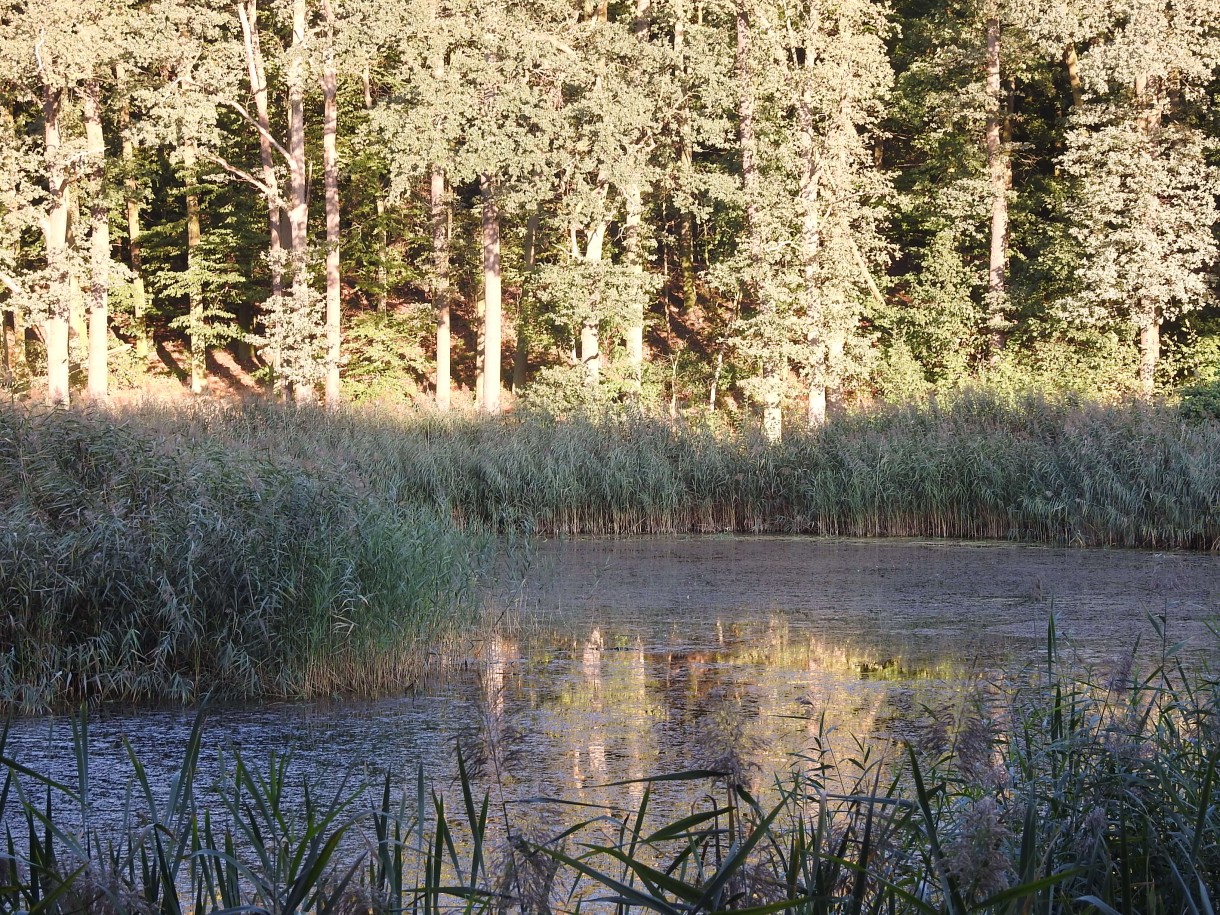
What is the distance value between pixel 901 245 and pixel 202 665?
26596 mm

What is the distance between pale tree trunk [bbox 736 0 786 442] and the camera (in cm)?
2192

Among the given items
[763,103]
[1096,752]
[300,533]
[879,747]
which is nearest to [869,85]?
[763,103]

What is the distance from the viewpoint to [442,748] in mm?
5715

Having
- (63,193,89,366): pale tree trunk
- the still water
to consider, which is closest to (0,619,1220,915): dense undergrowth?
the still water

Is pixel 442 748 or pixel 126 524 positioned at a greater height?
pixel 126 524

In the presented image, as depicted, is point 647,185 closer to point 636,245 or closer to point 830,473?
point 636,245

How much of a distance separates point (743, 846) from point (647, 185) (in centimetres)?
2244

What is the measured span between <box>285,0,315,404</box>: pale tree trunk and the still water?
42.0 feet

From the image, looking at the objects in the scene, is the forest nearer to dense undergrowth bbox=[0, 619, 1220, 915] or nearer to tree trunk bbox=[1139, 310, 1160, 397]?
tree trunk bbox=[1139, 310, 1160, 397]

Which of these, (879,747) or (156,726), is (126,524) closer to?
(156,726)

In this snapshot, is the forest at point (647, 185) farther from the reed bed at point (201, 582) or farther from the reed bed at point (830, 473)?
the reed bed at point (201, 582)

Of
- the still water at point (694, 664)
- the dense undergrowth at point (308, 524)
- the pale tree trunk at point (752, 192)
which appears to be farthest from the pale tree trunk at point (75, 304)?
the still water at point (694, 664)

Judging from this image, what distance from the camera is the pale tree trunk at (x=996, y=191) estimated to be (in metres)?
25.6

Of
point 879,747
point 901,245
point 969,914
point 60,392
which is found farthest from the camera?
point 901,245
